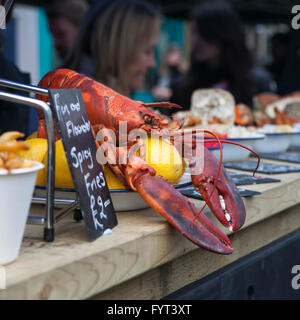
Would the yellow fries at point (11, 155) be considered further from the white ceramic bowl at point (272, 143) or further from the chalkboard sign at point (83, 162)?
the white ceramic bowl at point (272, 143)

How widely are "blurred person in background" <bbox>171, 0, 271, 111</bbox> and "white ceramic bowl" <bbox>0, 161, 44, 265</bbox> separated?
9.62 ft

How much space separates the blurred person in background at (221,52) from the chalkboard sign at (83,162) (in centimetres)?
268

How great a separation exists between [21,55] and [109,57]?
3.38m

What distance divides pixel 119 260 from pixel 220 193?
33 centimetres

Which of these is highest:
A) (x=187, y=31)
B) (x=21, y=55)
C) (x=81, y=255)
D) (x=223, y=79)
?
(x=187, y=31)

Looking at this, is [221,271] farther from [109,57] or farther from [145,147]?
[109,57]

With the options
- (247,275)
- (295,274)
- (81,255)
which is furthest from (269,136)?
(81,255)

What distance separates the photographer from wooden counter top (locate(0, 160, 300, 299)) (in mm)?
674

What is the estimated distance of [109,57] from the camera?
2.75m

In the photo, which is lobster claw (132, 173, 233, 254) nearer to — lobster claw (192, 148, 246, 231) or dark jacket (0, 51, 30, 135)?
lobster claw (192, 148, 246, 231)

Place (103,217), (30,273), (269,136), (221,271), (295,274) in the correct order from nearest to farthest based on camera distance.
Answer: (30,273)
(103,217)
(221,271)
(295,274)
(269,136)

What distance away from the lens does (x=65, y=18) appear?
135 inches

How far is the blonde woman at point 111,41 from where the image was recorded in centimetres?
273

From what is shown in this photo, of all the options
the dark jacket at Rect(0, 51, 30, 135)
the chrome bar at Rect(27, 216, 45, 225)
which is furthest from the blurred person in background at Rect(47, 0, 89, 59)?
the chrome bar at Rect(27, 216, 45, 225)
